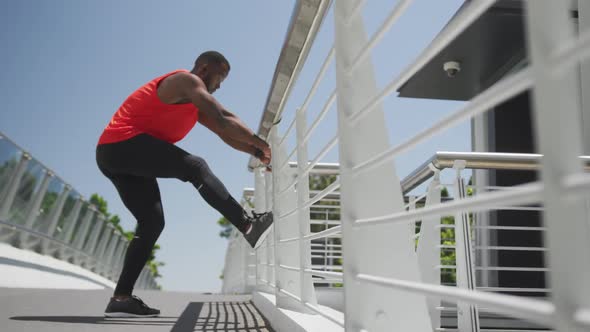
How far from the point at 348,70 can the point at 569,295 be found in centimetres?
118

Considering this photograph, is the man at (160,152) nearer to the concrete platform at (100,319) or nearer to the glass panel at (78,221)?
the concrete platform at (100,319)

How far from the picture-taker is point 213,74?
11.7 ft

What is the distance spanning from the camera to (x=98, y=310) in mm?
3893

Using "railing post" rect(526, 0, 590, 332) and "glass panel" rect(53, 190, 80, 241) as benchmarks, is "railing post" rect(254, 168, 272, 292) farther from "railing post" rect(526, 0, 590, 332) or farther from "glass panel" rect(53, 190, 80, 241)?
"glass panel" rect(53, 190, 80, 241)

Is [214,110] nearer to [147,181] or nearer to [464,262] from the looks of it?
[147,181]

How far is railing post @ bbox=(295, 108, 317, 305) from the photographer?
7.82 feet

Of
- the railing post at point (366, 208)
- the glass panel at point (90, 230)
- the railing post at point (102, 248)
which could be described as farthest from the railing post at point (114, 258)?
the railing post at point (366, 208)

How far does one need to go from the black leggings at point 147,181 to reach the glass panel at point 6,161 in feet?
13.1

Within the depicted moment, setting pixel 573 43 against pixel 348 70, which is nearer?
pixel 573 43

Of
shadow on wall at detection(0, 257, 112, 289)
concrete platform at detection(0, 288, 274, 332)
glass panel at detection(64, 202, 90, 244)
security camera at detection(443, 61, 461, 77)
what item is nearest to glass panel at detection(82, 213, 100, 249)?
glass panel at detection(64, 202, 90, 244)

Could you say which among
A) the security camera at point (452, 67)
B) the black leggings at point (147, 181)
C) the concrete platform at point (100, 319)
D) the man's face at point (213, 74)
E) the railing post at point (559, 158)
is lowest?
the concrete platform at point (100, 319)

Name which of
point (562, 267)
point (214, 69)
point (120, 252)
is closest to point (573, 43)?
point (562, 267)

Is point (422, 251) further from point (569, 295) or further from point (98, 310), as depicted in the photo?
point (569, 295)

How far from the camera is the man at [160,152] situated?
323 cm
